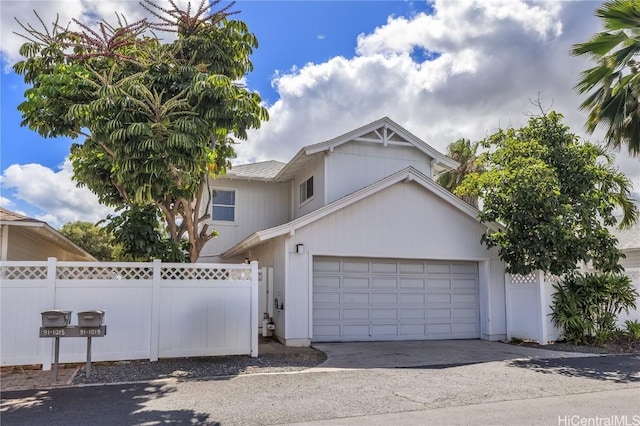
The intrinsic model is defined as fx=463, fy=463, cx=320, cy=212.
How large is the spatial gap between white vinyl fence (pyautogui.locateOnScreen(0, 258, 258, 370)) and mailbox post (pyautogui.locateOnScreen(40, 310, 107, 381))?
3.33ft

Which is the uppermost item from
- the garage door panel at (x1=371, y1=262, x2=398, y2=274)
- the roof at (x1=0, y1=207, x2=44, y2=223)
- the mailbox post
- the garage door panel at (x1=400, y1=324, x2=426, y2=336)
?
the roof at (x1=0, y1=207, x2=44, y2=223)

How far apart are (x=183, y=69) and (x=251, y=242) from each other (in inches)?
196

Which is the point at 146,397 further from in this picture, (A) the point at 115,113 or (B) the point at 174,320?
(A) the point at 115,113

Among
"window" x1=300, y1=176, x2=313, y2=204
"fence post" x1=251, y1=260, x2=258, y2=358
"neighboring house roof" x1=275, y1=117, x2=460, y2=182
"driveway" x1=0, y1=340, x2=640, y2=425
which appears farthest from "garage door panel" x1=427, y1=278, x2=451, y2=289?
"fence post" x1=251, y1=260, x2=258, y2=358

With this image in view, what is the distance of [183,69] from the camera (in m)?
9.59

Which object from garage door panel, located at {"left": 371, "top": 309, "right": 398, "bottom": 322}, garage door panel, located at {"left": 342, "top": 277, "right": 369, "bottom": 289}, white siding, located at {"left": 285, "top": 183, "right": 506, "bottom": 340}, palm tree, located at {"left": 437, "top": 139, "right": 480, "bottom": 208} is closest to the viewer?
white siding, located at {"left": 285, "top": 183, "right": 506, "bottom": 340}

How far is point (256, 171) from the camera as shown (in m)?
18.4

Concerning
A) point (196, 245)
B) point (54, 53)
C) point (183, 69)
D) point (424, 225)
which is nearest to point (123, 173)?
point (183, 69)

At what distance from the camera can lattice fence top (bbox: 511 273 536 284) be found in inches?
502

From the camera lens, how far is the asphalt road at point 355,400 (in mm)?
5656

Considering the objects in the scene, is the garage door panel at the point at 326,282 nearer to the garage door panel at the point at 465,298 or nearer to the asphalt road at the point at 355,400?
the garage door panel at the point at 465,298

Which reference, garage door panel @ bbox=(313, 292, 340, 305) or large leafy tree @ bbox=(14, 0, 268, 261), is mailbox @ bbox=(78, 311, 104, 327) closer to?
large leafy tree @ bbox=(14, 0, 268, 261)

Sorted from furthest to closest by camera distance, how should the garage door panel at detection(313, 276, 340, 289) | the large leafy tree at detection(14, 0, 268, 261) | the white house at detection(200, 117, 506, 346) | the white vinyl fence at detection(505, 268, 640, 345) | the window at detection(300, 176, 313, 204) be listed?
the window at detection(300, 176, 313, 204), the garage door panel at detection(313, 276, 340, 289), the white vinyl fence at detection(505, 268, 640, 345), the white house at detection(200, 117, 506, 346), the large leafy tree at detection(14, 0, 268, 261)

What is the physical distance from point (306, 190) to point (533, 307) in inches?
318
